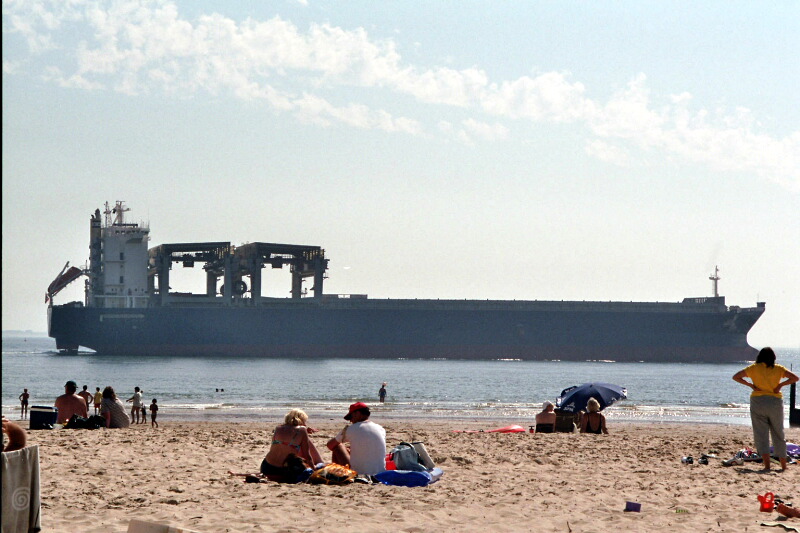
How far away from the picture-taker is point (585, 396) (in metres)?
15.0

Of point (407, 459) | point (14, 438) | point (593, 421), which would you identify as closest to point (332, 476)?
point (407, 459)

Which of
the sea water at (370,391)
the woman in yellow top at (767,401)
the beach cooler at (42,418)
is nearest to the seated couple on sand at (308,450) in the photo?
the woman in yellow top at (767,401)

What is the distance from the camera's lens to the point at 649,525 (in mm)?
6090

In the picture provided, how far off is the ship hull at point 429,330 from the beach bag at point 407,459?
67.4 m

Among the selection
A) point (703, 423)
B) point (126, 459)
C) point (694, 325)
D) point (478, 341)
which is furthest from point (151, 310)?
point (126, 459)

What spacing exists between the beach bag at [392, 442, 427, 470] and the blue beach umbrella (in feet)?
23.9

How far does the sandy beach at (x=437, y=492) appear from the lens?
6035 mm

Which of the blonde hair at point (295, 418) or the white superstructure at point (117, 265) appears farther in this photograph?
the white superstructure at point (117, 265)

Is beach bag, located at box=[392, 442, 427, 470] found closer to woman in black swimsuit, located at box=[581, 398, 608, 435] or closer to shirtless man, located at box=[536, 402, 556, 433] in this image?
woman in black swimsuit, located at box=[581, 398, 608, 435]

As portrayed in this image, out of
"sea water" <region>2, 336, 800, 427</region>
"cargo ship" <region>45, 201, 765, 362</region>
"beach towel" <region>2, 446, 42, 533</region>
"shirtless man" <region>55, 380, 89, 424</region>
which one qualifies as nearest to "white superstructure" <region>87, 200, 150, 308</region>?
"cargo ship" <region>45, 201, 765, 362</region>

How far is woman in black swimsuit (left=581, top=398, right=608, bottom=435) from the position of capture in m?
12.7

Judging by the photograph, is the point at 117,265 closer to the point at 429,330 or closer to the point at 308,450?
the point at 429,330

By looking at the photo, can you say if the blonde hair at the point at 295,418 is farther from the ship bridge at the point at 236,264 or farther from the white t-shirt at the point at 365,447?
the ship bridge at the point at 236,264

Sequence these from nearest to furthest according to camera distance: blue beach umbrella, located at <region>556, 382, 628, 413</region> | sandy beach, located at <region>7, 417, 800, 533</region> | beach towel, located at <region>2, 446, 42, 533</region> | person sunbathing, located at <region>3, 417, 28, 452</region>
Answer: beach towel, located at <region>2, 446, 42, 533</region> < person sunbathing, located at <region>3, 417, 28, 452</region> < sandy beach, located at <region>7, 417, 800, 533</region> < blue beach umbrella, located at <region>556, 382, 628, 413</region>
